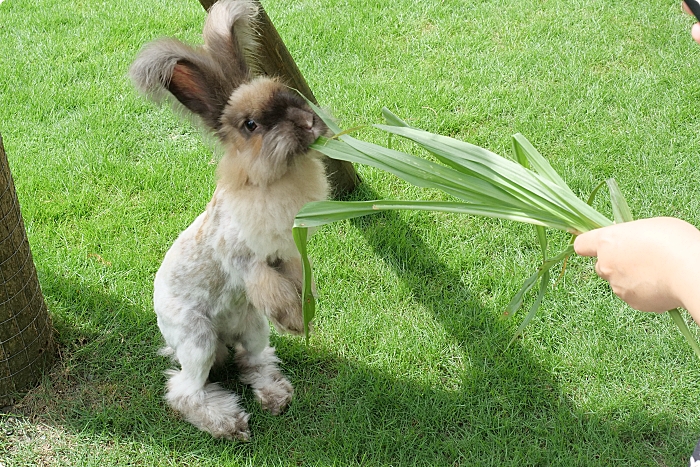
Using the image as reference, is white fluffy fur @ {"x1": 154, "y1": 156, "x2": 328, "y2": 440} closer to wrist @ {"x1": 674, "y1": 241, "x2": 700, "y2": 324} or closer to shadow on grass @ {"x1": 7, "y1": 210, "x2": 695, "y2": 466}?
shadow on grass @ {"x1": 7, "y1": 210, "x2": 695, "y2": 466}

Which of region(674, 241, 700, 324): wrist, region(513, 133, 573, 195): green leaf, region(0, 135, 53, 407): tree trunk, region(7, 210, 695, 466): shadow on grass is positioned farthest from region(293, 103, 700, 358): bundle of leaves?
region(0, 135, 53, 407): tree trunk

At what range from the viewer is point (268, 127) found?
2.37 m

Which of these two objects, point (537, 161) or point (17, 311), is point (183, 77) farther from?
point (17, 311)

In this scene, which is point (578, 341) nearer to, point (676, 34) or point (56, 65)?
point (676, 34)

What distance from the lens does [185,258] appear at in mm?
2902

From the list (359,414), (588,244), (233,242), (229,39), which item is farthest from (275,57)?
(588,244)

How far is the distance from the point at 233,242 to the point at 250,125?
1.70 ft

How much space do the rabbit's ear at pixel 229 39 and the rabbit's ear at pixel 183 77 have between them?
5 cm

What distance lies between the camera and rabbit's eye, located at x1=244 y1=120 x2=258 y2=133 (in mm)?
2404

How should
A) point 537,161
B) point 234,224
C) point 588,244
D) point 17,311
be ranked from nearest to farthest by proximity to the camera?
point 588,244 < point 537,161 < point 234,224 < point 17,311

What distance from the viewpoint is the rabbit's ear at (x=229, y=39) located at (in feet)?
8.27

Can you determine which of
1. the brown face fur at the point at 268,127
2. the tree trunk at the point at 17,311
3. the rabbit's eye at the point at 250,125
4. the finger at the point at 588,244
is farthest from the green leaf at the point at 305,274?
the tree trunk at the point at 17,311

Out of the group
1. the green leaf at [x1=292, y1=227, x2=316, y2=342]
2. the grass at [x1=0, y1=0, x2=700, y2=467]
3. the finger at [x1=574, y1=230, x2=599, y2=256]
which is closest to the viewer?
the finger at [x1=574, y1=230, x2=599, y2=256]

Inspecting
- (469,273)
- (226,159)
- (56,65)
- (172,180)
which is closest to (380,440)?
(469,273)
